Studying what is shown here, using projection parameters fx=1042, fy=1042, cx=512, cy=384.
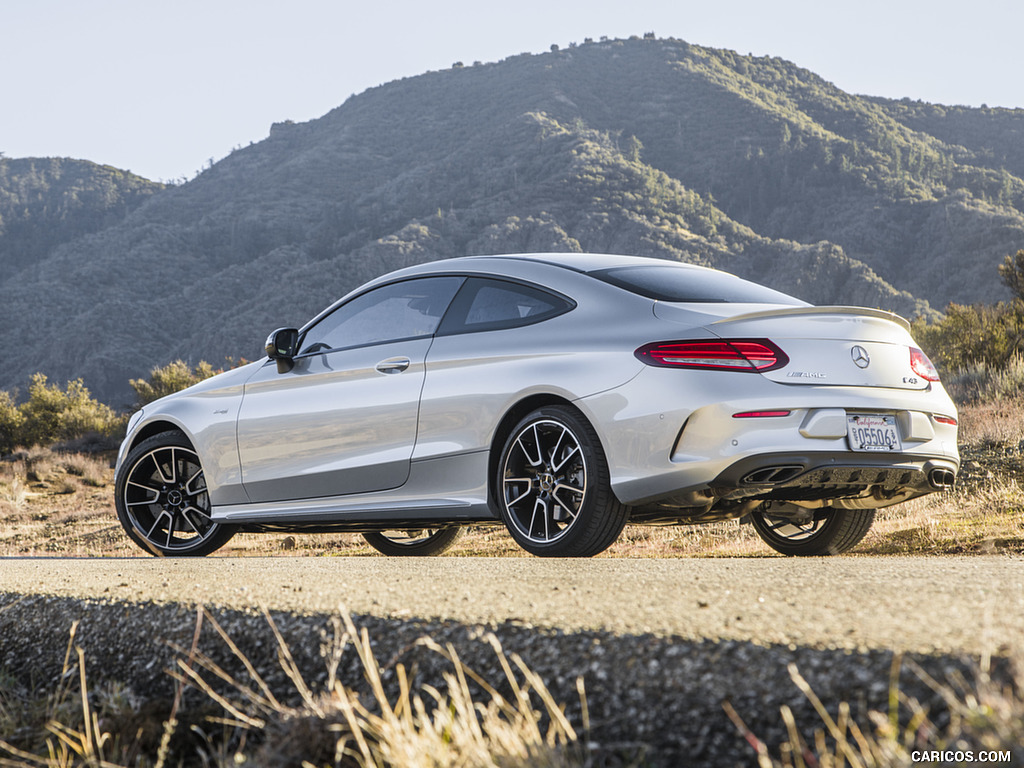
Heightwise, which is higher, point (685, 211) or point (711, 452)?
point (685, 211)

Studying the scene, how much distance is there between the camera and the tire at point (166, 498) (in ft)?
23.6

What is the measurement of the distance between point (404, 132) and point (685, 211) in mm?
43800

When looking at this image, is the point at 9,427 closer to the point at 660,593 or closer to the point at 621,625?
the point at 660,593

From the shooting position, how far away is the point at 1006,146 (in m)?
103

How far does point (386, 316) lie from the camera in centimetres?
639

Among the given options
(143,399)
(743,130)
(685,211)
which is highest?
(743,130)

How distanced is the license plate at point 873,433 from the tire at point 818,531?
1.11 m

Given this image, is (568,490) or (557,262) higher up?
(557,262)

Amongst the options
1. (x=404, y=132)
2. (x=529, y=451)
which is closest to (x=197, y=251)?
(x=404, y=132)

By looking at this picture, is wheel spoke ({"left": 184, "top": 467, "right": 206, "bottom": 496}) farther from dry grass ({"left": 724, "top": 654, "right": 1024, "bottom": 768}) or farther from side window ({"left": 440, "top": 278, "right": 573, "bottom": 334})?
dry grass ({"left": 724, "top": 654, "right": 1024, "bottom": 768})

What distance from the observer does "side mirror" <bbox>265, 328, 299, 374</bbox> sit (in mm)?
6613

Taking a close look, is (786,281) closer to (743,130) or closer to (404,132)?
(743,130)

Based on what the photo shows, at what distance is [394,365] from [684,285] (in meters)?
1.69

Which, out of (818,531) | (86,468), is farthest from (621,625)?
(86,468)
